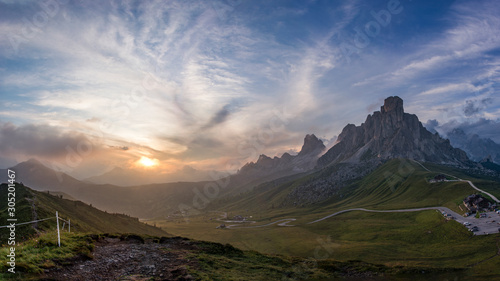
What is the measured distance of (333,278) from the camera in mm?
39312

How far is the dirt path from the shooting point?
2594 cm

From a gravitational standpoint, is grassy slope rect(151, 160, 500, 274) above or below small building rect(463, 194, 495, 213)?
below

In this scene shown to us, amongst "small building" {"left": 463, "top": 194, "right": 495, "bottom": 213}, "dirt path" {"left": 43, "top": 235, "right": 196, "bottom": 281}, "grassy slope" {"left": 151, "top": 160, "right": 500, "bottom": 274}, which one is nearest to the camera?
→ "dirt path" {"left": 43, "top": 235, "right": 196, "bottom": 281}

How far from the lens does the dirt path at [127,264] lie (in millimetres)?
25938

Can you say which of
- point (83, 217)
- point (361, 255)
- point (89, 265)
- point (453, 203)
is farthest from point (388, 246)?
point (83, 217)

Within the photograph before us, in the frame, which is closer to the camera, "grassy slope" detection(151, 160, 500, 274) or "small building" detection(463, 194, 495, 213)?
"grassy slope" detection(151, 160, 500, 274)

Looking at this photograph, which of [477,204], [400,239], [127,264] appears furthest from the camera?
[477,204]

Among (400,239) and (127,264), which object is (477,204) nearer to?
(400,239)

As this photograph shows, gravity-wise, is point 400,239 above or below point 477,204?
below

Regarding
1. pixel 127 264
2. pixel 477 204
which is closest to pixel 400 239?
pixel 477 204

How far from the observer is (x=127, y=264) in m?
31.7

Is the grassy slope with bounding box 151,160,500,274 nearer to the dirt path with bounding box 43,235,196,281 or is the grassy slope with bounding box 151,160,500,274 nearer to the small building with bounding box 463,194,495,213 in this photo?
the small building with bounding box 463,194,495,213

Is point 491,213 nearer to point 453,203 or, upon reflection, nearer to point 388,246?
point 453,203

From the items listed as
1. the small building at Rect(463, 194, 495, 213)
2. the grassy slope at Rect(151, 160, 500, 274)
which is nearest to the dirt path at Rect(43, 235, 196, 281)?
the grassy slope at Rect(151, 160, 500, 274)
